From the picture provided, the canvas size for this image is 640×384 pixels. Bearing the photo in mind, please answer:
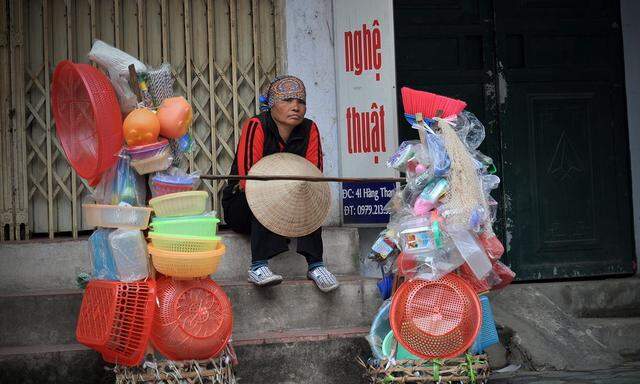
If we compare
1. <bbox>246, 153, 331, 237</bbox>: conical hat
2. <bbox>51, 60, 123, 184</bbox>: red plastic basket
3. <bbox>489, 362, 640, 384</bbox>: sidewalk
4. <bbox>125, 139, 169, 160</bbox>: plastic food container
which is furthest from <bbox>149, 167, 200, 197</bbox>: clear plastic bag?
<bbox>489, 362, 640, 384</bbox>: sidewalk

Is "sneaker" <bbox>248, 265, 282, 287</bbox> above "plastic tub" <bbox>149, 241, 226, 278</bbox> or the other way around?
the other way around

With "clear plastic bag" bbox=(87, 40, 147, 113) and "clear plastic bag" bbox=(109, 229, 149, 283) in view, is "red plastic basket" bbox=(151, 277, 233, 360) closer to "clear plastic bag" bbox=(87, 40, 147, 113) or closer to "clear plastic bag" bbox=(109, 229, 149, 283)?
"clear plastic bag" bbox=(109, 229, 149, 283)

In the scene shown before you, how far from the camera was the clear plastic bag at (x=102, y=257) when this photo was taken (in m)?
4.23

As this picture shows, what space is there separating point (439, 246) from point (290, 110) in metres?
1.62

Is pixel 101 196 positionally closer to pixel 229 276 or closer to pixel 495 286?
pixel 229 276

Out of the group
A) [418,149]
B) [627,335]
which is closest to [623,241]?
[627,335]

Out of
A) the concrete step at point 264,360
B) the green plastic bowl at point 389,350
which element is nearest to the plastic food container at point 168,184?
the concrete step at point 264,360

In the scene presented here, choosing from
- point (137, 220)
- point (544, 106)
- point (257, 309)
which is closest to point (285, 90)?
point (257, 309)

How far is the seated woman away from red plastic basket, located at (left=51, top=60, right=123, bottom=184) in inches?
52.7

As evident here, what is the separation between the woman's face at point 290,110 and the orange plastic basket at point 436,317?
5.33 ft

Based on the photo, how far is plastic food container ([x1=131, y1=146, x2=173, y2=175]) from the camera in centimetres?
431

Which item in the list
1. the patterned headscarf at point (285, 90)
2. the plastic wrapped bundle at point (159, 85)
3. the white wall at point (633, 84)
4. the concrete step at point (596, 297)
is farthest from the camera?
the white wall at point (633, 84)

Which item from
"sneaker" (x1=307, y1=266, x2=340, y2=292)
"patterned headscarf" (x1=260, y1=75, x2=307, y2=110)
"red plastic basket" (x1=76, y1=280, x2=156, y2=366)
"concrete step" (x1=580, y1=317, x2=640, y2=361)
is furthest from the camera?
"concrete step" (x1=580, y1=317, x2=640, y2=361)

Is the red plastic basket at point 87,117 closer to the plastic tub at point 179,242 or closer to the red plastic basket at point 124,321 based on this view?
the plastic tub at point 179,242
